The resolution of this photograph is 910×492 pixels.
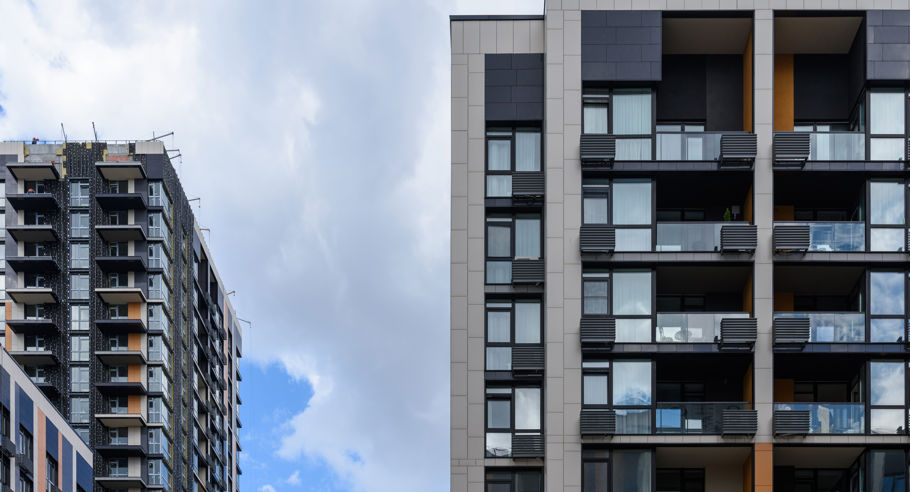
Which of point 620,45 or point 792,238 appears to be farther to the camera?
point 620,45

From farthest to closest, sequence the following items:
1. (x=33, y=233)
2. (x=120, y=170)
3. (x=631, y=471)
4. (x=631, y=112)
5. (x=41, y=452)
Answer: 1. (x=120, y=170)
2. (x=33, y=233)
3. (x=41, y=452)
4. (x=631, y=112)
5. (x=631, y=471)

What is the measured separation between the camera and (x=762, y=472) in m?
48.1

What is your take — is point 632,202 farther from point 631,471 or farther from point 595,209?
point 631,471

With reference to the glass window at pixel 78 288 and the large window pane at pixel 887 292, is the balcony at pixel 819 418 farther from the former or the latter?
the glass window at pixel 78 288

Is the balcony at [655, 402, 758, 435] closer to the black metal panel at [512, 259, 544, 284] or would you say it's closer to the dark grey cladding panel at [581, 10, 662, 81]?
the black metal panel at [512, 259, 544, 284]

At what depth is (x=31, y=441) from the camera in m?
80.8

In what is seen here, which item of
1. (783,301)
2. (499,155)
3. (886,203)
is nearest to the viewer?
(886,203)

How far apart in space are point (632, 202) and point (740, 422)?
27.7ft

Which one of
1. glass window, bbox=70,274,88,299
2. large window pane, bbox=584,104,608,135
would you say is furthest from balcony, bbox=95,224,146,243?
large window pane, bbox=584,104,608,135

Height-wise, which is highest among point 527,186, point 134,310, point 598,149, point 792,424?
point 134,310

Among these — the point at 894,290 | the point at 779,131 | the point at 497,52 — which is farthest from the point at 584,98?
the point at 894,290

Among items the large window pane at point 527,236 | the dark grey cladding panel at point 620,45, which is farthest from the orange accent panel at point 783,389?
the dark grey cladding panel at point 620,45

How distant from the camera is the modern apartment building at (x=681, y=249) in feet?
159

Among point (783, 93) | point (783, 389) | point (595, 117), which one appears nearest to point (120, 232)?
point (595, 117)
